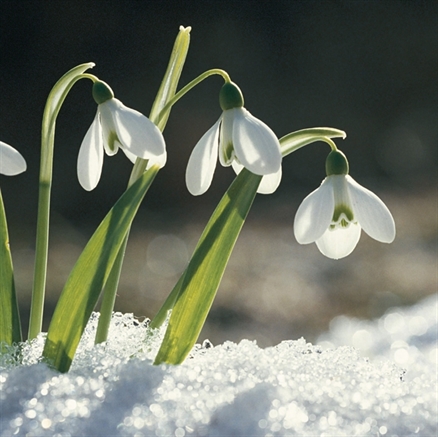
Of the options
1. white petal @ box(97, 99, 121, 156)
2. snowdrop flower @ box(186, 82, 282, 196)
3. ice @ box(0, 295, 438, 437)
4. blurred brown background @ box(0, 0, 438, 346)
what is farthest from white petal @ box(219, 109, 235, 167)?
blurred brown background @ box(0, 0, 438, 346)

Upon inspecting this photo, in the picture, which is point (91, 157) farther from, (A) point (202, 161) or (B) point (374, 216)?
(B) point (374, 216)

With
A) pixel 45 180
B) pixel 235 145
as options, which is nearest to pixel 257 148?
pixel 235 145

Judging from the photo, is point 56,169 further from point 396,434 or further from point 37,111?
point 396,434

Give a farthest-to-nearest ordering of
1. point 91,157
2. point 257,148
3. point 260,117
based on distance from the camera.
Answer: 1. point 260,117
2. point 91,157
3. point 257,148

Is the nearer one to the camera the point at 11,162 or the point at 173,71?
the point at 11,162

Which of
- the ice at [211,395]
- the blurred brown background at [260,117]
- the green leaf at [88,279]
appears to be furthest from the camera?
the blurred brown background at [260,117]

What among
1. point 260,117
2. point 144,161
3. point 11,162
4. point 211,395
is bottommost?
point 211,395

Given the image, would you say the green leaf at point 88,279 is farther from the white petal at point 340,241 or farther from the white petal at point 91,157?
the white petal at point 340,241

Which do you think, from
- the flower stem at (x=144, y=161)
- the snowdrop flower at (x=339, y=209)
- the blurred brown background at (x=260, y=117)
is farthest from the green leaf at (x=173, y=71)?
the blurred brown background at (x=260, y=117)
